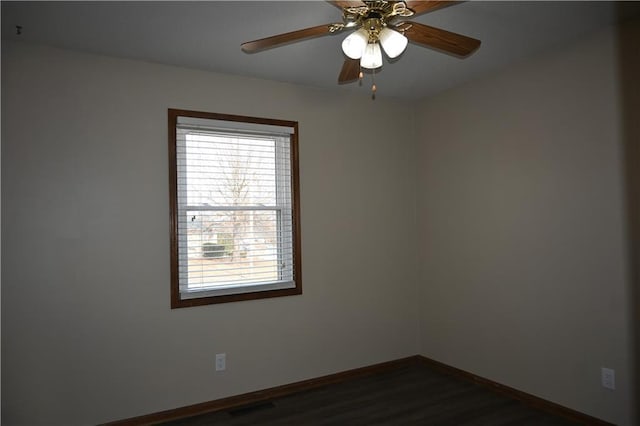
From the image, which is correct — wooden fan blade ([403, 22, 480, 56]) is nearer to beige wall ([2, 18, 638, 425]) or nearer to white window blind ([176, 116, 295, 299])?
beige wall ([2, 18, 638, 425])

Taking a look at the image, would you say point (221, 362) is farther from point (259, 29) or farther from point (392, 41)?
point (392, 41)

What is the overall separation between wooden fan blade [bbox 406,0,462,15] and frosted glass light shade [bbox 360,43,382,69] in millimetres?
291

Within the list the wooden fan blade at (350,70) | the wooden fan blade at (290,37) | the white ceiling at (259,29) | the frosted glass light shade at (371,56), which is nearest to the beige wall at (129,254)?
the white ceiling at (259,29)

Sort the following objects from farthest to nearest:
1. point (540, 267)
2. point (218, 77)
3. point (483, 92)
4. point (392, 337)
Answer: point (392, 337)
point (483, 92)
point (218, 77)
point (540, 267)

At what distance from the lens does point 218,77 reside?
136 inches

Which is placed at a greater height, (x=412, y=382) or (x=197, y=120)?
(x=197, y=120)

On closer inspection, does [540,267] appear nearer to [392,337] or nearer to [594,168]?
[594,168]

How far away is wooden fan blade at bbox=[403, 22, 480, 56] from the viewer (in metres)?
2.18

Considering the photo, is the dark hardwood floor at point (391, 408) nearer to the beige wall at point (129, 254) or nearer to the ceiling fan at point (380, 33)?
the beige wall at point (129, 254)

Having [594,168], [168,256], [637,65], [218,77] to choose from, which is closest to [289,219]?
[168,256]

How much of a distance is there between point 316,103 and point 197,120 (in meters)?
1.08

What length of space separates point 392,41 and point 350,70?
0.54 m

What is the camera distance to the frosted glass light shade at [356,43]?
6.87 feet

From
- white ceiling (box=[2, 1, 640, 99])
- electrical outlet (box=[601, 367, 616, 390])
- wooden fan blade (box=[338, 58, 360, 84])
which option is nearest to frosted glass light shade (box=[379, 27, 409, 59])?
wooden fan blade (box=[338, 58, 360, 84])
